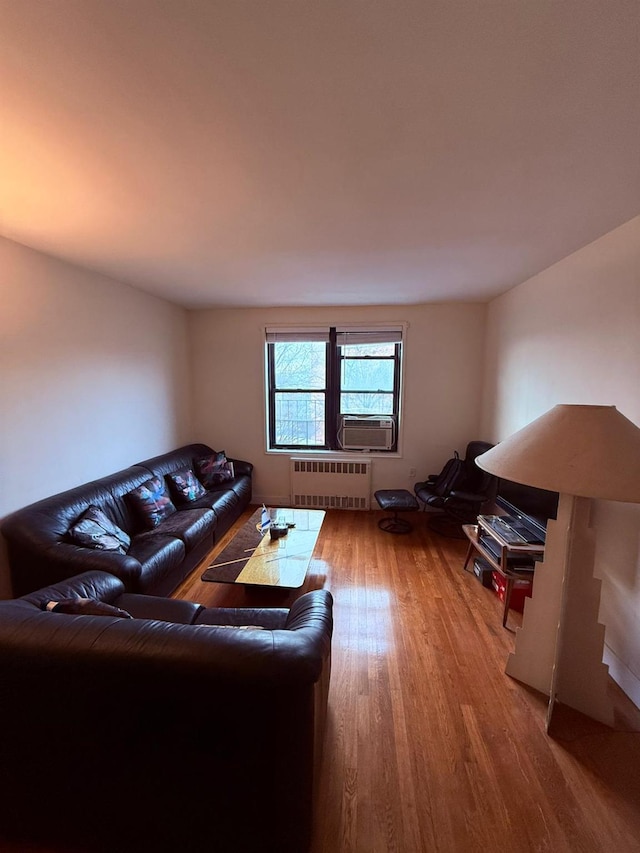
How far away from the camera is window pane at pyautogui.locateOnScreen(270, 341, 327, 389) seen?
170 inches

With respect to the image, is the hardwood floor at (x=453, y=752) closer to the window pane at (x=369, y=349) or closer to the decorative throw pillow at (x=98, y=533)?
the decorative throw pillow at (x=98, y=533)

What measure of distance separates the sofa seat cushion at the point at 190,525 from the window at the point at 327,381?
1.64m

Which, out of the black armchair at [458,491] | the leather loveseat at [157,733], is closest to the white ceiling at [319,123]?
the leather loveseat at [157,733]

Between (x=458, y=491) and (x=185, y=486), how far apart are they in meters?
2.77

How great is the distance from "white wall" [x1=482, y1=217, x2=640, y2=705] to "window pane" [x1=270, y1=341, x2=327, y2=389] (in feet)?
7.32

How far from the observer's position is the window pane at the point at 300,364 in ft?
14.2

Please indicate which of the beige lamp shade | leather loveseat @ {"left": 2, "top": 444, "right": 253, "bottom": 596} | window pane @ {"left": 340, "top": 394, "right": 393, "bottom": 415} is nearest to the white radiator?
window pane @ {"left": 340, "top": 394, "right": 393, "bottom": 415}

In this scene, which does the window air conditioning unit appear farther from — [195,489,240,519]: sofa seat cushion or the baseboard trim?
the baseboard trim

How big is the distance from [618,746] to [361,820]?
3.98ft

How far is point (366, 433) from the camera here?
4.26 meters

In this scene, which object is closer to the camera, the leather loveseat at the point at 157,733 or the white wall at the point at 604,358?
the leather loveseat at the point at 157,733

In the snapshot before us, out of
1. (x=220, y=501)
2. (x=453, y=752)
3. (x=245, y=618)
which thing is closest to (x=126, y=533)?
(x=220, y=501)

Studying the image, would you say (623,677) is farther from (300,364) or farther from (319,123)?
(300,364)

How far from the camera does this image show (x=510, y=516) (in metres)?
2.74
